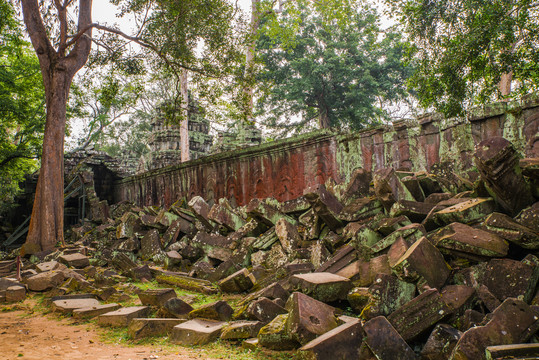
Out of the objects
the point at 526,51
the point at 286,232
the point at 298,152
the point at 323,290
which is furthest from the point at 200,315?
the point at 526,51

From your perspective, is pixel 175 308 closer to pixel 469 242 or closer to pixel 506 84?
pixel 469 242

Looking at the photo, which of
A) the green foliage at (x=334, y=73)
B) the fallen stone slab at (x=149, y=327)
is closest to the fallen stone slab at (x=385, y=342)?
the fallen stone slab at (x=149, y=327)

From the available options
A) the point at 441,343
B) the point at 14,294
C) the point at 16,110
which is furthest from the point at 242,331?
the point at 16,110

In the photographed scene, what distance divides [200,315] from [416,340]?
1773 mm

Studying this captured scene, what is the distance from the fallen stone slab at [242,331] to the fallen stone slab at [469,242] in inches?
57.3

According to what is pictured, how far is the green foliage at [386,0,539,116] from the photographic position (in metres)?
7.76

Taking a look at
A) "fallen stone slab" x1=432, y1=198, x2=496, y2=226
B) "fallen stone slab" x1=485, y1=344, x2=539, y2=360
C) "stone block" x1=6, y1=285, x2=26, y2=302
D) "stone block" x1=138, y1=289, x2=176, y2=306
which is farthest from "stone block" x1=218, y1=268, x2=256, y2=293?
"stone block" x1=6, y1=285, x2=26, y2=302

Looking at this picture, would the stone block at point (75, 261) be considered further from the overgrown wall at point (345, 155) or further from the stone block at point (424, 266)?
the stone block at point (424, 266)

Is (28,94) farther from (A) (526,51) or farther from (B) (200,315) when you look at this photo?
(A) (526,51)

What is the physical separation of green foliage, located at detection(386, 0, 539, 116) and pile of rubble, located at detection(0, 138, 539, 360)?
4838 mm

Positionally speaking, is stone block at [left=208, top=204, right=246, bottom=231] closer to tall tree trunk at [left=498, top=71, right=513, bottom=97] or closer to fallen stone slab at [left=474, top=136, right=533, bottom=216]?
fallen stone slab at [left=474, top=136, right=533, bottom=216]

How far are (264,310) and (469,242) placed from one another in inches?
61.3

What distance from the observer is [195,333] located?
2.88m

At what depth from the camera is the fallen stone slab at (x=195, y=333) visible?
283 centimetres
